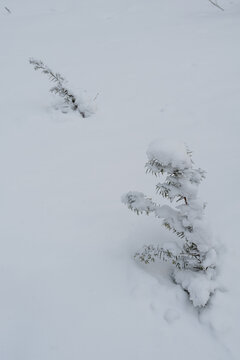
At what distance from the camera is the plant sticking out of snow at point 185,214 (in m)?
1.64

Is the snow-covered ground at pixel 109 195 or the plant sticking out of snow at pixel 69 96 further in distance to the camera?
the plant sticking out of snow at pixel 69 96

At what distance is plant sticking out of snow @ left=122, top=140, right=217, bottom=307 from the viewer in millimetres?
1638

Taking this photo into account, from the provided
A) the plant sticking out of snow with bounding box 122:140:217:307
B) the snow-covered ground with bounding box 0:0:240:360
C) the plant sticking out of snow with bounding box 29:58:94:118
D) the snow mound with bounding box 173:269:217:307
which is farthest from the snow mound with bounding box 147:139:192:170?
the plant sticking out of snow with bounding box 29:58:94:118

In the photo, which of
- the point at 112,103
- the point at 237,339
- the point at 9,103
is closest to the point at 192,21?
the point at 112,103

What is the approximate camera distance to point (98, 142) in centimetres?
355

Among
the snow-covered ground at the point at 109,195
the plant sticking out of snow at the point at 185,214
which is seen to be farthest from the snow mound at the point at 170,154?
the snow-covered ground at the point at 109,195

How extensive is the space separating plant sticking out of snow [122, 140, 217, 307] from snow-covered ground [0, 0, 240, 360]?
0.43 feet

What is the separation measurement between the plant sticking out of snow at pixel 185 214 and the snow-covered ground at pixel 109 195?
0.43 feet

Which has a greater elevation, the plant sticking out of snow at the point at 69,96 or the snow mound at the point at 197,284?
the plant sticking out of snow at the point at 69,96

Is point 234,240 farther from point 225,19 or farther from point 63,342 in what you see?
point 225,19

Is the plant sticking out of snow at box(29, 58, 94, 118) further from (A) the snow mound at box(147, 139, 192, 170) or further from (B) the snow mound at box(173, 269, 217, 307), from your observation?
(B) the snow mound at box(173, 269, 217, 307)

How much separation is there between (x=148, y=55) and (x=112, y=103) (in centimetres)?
191

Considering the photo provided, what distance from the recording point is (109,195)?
283 centimetres

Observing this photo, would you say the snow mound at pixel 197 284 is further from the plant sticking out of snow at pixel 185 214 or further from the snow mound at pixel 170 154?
the snow mound at pixel 170 154
